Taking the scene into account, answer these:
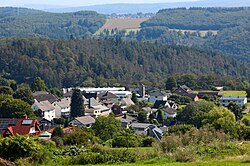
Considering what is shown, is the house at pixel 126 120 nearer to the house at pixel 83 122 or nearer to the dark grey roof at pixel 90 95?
the house at pixel 83 122

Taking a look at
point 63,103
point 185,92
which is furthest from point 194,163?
point 185,92

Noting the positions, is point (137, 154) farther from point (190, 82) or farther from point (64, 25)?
point (64, 25)

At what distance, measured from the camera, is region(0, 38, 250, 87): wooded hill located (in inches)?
2505

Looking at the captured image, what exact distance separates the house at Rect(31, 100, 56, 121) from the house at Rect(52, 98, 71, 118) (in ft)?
1.89

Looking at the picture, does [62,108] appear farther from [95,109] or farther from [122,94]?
[122,94]

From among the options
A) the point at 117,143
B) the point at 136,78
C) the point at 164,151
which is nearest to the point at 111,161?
the point at 164,151

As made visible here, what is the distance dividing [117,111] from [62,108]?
3774 mm

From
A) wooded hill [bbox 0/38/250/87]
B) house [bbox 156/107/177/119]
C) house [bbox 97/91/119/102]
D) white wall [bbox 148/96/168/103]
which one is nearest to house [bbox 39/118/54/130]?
house [bbox 156/107/177/119]

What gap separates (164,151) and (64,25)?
139759 mm

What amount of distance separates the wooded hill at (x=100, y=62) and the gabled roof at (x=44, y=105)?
784 inches

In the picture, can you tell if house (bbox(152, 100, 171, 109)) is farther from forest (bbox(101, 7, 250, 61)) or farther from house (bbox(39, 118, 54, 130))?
forest (bbox(101, 7, 250, 61))

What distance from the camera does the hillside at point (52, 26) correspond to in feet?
420

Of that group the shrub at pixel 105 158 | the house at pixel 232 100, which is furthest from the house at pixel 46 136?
the house at pixel 232 100

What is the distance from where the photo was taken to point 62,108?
37.8 metres
